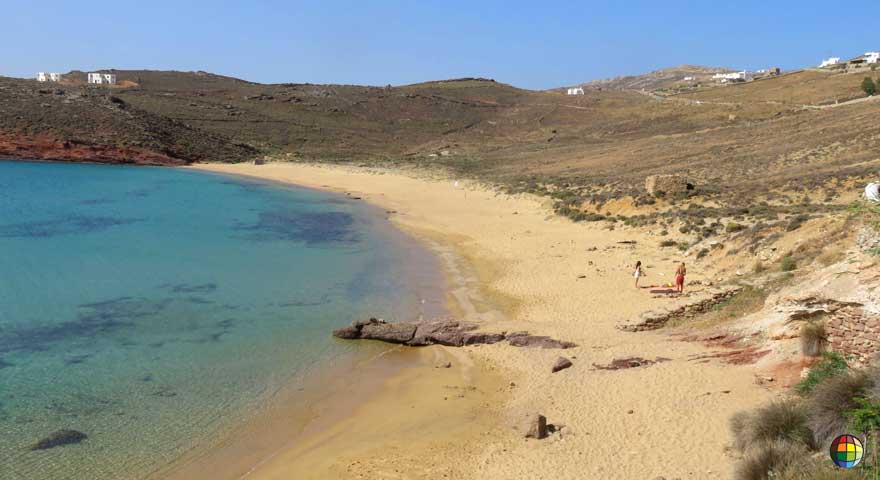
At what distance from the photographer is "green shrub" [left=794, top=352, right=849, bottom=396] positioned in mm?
9227

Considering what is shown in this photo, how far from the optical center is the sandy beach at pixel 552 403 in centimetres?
959

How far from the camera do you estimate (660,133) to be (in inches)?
2347

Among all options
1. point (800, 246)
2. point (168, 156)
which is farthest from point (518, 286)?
point (168, 156)

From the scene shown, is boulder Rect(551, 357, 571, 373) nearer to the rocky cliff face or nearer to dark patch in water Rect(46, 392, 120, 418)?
the rocky cliff face

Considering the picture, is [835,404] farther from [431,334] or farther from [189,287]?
[189,287]

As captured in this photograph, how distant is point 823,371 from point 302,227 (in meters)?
27.0

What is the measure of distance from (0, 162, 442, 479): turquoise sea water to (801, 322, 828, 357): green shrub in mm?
9327

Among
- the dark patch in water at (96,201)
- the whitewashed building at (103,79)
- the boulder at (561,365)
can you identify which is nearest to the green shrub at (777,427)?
the boulder at (561,365)

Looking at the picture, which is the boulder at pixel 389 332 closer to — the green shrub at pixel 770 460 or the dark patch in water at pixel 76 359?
the dark patch in water at pixel 76 359

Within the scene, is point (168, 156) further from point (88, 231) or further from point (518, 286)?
point (518, 286)

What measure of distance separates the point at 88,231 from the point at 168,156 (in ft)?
120

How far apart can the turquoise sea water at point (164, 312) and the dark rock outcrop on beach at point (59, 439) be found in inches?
5.6

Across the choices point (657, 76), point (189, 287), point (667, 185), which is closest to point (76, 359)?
point (189, 287)

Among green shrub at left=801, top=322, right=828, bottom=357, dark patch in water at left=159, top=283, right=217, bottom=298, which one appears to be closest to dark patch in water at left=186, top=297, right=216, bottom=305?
dark patch in water at left=159, top=283, right=217, bottom=298
